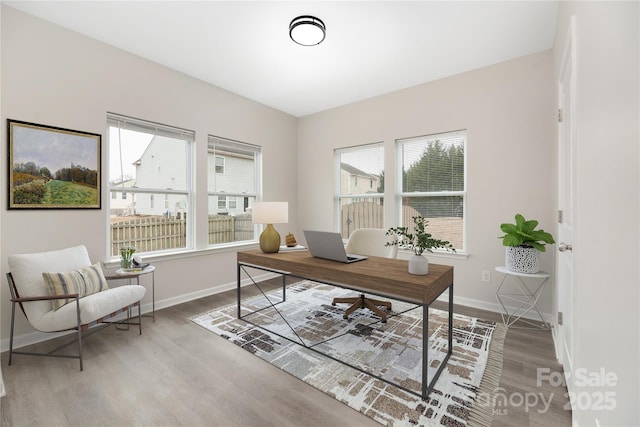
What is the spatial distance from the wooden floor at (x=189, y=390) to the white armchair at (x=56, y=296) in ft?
0.73

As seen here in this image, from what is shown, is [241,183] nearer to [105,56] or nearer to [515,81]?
[105,56]

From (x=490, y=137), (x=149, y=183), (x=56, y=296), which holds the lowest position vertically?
(x=56, y=296)

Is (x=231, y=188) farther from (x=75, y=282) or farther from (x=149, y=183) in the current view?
(x=75, y=282)

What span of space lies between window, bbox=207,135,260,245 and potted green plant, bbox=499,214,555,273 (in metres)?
3.42

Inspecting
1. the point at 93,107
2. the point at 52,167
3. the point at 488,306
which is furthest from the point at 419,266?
the point at 93,107

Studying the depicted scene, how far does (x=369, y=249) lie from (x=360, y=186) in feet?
4.86

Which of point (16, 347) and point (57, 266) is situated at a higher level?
point (57, 266)

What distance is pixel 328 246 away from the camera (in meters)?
2.34

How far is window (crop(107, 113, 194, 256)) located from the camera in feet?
9.96

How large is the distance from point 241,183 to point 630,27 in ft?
13.3

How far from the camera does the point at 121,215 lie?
3.10 metres

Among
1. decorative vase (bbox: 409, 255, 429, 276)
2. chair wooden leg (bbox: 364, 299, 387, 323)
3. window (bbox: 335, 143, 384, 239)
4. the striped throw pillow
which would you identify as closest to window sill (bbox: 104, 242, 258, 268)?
the striped throw pillow

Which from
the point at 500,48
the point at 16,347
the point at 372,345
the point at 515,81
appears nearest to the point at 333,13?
the point at 500,48

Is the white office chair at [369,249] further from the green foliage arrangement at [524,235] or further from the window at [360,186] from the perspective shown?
the green foliage arrangement at [524,235]
